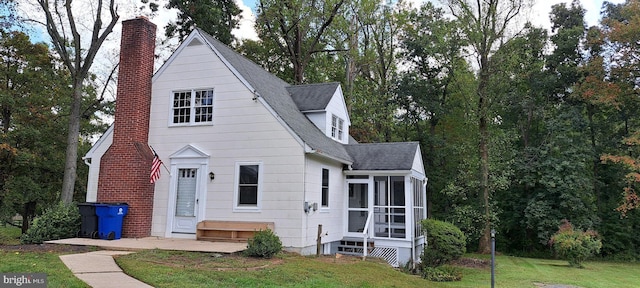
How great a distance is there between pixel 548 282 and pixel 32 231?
14.3 metres

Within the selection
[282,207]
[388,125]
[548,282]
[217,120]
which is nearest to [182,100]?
[217,120]

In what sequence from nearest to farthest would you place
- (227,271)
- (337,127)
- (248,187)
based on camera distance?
1. (227,271)
2. (248,187)
3. (337,127)

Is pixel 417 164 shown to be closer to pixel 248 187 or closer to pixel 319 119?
pixel 319 119

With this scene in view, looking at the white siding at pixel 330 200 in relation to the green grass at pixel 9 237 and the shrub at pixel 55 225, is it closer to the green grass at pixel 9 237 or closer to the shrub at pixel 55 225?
the shrub at pixel 55 225

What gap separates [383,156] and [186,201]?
22.3 ft

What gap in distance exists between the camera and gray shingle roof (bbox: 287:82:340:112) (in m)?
15.3

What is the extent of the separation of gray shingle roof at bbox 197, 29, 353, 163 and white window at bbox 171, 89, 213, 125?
142cm

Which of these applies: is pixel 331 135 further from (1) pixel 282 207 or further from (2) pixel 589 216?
(2) pixel 589 216

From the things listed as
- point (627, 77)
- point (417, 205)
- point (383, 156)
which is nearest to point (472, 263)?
point (417, 205)

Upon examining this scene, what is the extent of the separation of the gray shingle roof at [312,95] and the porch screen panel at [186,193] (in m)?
4.71

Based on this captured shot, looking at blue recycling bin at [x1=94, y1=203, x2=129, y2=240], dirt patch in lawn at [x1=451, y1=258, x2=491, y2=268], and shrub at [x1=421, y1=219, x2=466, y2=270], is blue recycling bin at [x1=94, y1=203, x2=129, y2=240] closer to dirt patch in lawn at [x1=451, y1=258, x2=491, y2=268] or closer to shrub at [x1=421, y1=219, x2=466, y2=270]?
shrub at [x1=421, y1=219, x2=466, y2=270]

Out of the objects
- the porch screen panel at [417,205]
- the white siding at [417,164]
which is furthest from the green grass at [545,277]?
the white siding at [417,164]

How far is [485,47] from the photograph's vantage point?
2183 centimetres

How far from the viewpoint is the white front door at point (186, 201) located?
12494 mm
